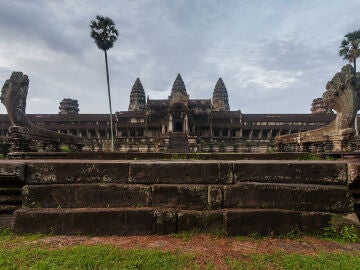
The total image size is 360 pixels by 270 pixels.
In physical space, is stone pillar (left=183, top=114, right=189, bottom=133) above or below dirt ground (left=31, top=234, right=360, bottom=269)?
above

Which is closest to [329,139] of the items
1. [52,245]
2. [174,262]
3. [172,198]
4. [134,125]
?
[172,198]

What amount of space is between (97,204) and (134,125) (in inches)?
1517

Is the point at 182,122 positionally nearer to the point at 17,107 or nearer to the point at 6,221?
the point at 17,107

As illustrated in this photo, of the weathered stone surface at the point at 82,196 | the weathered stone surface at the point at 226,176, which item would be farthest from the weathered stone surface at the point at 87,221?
the weathered stone surface at the point at 226,176

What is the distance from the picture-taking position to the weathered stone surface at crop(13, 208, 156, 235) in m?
2.92

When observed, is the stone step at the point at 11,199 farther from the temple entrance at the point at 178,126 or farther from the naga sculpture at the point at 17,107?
the temple entrance at the point at 178,126

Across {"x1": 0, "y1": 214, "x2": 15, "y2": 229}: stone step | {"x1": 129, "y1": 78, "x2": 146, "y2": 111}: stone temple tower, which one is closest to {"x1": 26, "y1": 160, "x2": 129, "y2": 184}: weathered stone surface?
{"x1": 0, "y1": 214, "x2": 15, "y2": 229}: stone step

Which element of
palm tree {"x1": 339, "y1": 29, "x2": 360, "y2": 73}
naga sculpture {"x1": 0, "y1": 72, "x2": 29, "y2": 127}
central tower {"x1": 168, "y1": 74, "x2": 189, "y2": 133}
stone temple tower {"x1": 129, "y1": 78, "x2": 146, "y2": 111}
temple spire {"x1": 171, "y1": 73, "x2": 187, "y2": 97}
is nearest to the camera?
naga sculpture {"x1": 0, "y1": 72, "x2": 29, "y2": 127}

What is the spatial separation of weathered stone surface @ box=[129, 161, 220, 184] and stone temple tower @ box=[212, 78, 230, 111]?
2257 inches

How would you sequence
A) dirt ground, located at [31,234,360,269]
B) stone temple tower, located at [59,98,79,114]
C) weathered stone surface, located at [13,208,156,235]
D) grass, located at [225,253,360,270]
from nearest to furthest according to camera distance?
grass, located at [225,253,360,270], dirt ground, located at [31,234,360,269], weathered stone surface, located at [13,208,156,235], stone temple tower, located at [59,98,79,114]

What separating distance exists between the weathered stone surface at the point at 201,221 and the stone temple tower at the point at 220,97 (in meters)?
57.7

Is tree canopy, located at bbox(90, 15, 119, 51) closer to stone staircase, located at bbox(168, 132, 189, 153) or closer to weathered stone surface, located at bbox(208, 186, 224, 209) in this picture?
stone staircase, located at bbox(168, 132, 189, 153)

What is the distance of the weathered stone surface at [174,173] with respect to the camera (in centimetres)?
324

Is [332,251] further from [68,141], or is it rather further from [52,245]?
[68,141]
